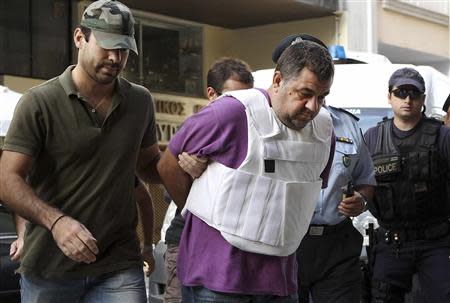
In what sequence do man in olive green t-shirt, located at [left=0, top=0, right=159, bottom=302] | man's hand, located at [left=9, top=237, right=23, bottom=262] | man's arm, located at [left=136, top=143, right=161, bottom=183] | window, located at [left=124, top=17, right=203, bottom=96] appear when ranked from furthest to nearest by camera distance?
window, located at [left=124, top=17, right=203, bottom=96]
man's arm, located at [left=136, top=143, right=161, bottom=183]
man's hand, located at [left=9, top=237, right=23, bottom=262]
man in olive green t-shirt, located at [left=0, top=0, right=159, bottom=302]

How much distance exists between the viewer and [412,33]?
2161 centimetres

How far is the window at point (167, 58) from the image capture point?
17.7m

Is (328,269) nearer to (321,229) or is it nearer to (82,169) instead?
(321,229)

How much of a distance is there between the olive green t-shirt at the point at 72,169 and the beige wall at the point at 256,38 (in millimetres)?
14843

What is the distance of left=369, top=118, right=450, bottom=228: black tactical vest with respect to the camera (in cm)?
662

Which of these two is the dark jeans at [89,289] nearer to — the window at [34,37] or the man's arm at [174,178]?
the man's arm at [174,178]

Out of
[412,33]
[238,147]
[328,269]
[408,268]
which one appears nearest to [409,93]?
[408,268]

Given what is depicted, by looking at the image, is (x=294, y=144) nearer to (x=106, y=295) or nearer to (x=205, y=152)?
(x=205, y=152)

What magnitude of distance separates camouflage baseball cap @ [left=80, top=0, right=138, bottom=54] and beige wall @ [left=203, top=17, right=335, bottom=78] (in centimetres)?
1480

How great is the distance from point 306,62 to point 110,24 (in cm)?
89

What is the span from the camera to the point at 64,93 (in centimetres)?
434

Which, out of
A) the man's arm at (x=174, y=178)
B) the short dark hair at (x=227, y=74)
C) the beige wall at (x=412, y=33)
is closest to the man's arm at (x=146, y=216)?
the man's arm at (x=174, y=178)

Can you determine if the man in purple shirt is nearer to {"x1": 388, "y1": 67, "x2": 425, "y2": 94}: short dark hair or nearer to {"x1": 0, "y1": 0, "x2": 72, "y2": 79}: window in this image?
{"x1": 388, "y1": 67, "x2": 425, "y2": 94}: short dark hair

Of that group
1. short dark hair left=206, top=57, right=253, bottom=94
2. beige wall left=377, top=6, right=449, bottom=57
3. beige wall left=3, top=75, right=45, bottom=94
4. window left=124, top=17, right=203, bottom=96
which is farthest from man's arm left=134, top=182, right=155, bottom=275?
beige wall left=377, top=6, right=449, bottom=57
